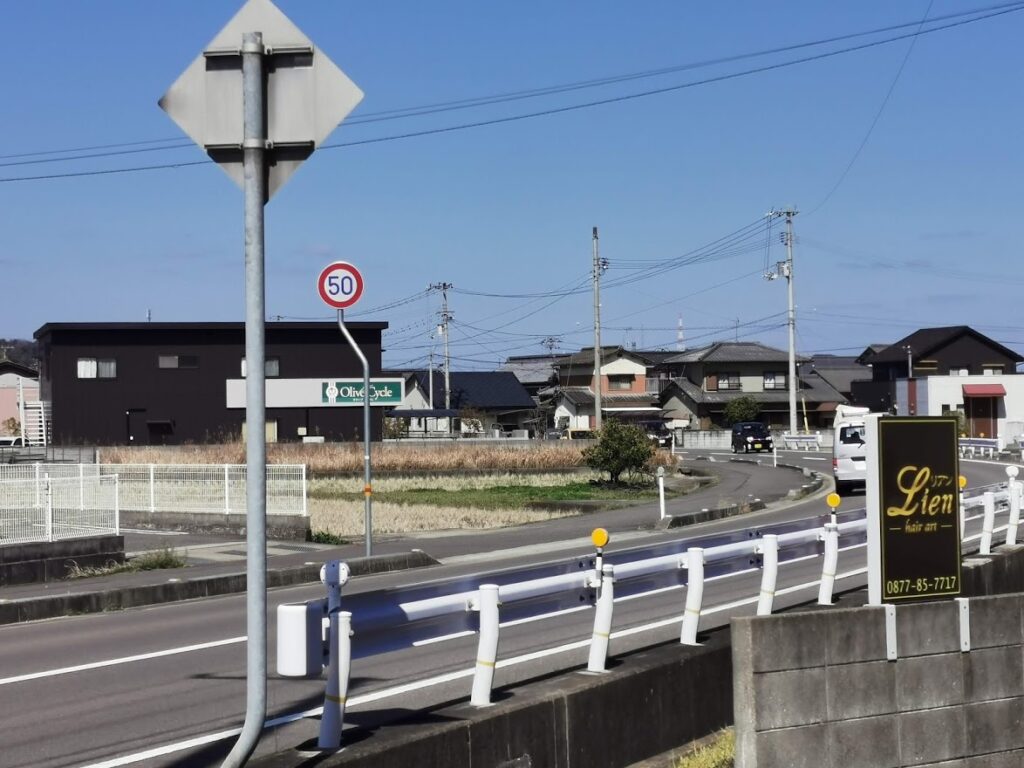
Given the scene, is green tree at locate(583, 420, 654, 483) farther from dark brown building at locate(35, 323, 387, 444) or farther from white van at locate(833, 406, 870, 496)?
dark brown building at locate(35, 323, 387, 444)

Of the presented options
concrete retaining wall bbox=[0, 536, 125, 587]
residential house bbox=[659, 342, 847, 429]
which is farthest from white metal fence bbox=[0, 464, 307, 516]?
residential house bbox=[659, 342, 847, 429]

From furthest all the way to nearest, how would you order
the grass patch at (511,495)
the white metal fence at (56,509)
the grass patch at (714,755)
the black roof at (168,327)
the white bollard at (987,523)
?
1. the black roof at (168,327)
2. the grass patch at (511,495)
3. the white metal fence at (56,509)
4. the white bollard at (987,523)
5. the grass patch at (714,755)

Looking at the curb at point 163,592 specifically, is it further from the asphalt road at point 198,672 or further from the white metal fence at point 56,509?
the white metal fence at point 56,509

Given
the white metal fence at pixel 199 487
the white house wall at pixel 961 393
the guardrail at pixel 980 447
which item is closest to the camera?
the white metal fence at pixel 199 487

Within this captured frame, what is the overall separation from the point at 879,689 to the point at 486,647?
3.18m

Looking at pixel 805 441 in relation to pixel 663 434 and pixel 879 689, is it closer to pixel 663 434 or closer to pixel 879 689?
pixel 663 434

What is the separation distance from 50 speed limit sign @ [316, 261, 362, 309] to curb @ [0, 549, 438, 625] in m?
3.73

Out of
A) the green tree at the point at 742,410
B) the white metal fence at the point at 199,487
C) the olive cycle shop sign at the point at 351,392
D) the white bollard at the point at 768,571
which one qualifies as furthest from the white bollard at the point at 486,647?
the green tree at the point at 742,410

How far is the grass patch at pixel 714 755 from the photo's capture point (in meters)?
7.56

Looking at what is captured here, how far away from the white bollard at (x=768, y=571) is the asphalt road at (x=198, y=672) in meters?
1.18

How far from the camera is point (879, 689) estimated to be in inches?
317

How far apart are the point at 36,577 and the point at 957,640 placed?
1261cm

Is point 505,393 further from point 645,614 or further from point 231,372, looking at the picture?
point 645,614

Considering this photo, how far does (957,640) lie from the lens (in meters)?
8.63
